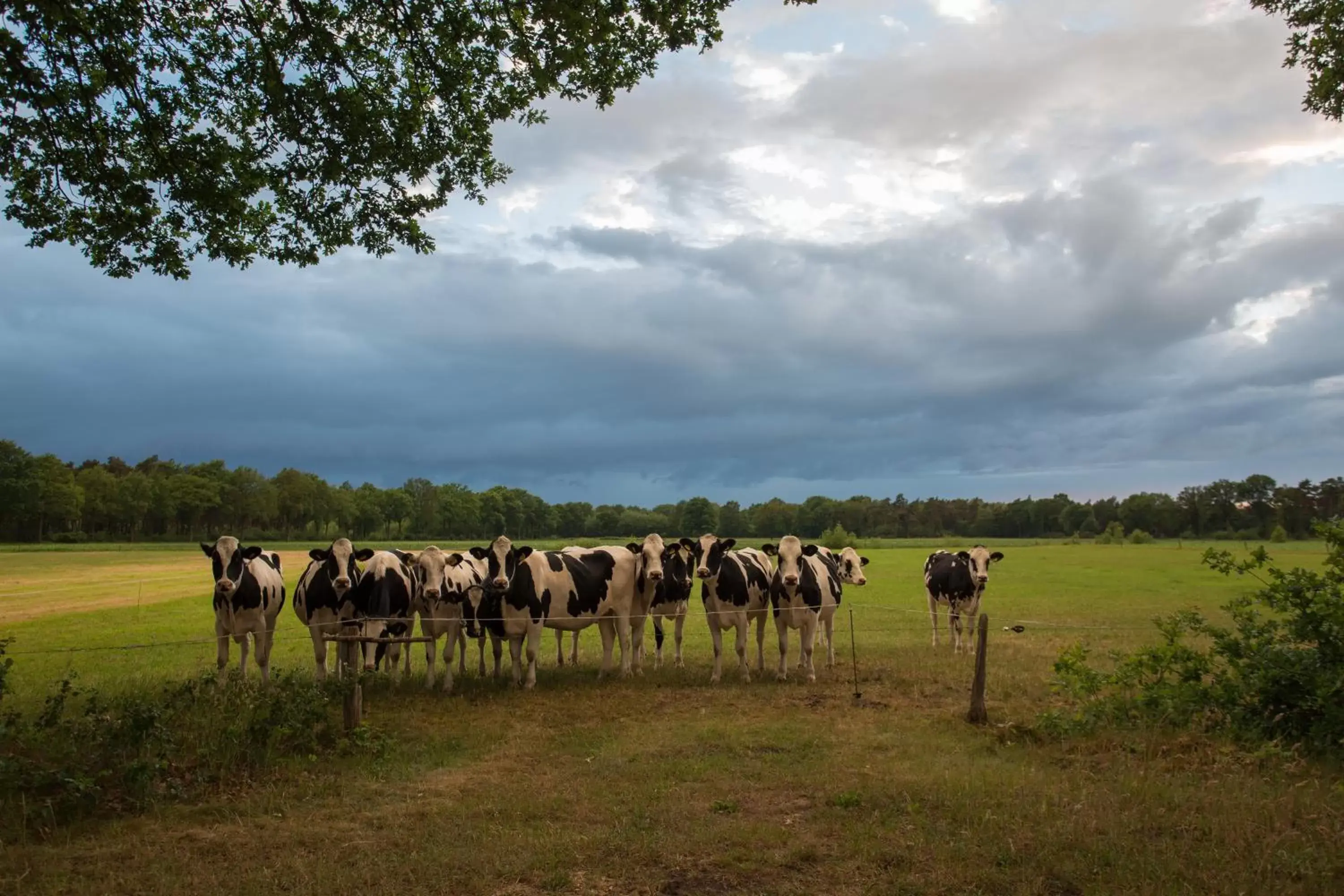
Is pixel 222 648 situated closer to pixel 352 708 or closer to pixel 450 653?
pixel 450 653

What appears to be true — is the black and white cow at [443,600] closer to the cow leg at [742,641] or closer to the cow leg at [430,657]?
the cow leg at [430,657]

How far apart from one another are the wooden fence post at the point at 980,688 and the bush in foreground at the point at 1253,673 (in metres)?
0.86

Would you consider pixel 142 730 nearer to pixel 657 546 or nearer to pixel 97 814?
pixel 97 814

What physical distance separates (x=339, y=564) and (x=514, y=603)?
2.78 meters

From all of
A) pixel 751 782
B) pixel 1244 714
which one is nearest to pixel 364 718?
pixel 751 782

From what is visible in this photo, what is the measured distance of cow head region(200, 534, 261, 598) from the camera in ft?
41.1

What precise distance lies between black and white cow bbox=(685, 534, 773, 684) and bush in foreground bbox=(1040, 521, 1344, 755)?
5509mm

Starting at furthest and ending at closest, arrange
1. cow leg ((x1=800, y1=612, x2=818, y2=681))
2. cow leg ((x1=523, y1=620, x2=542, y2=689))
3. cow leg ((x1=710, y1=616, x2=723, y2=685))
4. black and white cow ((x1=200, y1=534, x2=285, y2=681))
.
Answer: cow leg ((x1=800, y1=612, x2=818, y2=681)) → cow leg ((x1=710, y1=616, x2=723, y2=685)) → cow leg ((x1=523, y1=620, x2=542, y2=689)) → black and white cow ((x1=200, y1=534, x2=285, y2=681))

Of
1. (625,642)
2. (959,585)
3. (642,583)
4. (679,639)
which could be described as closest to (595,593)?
(625,642)

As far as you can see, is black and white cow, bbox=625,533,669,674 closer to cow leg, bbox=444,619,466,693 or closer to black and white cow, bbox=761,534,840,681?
black and white cow, bbox=761,534,840,681

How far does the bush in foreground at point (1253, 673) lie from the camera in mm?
8555

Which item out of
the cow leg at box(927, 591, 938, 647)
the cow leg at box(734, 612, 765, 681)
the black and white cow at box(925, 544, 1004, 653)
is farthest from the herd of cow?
the black and white cow at box(925, 544, 1004, 653)

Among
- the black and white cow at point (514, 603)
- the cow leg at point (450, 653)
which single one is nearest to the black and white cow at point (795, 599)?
the black and white cow at point (514, 603)

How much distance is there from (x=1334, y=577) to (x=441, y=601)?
12.1m
